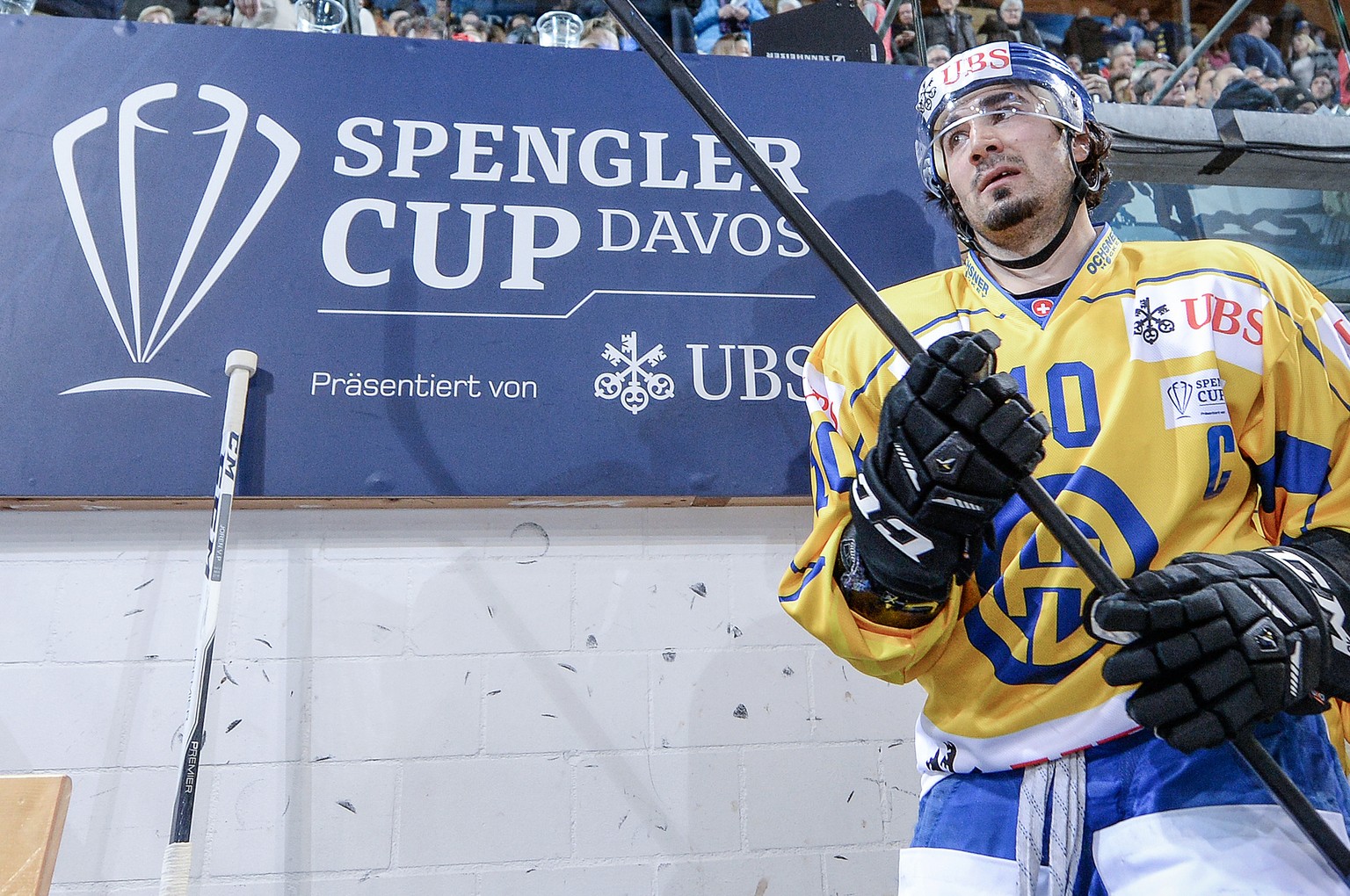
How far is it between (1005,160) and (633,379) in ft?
2.33

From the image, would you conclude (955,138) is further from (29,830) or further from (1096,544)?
(29,830)

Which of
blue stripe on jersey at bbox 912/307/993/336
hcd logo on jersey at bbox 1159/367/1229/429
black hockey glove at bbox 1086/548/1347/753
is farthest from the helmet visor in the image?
black hockey glove at bbox 1086/548/1347/753

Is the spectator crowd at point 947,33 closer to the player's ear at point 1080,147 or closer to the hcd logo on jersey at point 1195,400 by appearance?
the player's ear at point 1080,147

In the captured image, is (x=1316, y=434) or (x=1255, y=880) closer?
(x=1255, y=880)

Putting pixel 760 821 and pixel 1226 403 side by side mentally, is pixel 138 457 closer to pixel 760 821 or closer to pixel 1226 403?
pixel 760 821

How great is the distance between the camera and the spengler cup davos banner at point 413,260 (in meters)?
1.64

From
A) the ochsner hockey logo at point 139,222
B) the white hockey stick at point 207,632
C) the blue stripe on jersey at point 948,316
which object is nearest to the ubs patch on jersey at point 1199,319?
the blue stripe on jersey at point 948,316

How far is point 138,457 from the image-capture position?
5.25 ft

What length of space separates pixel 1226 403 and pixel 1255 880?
18.5 inches

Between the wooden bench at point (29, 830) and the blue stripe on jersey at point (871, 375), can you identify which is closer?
the wooden bench at point (29, 830)

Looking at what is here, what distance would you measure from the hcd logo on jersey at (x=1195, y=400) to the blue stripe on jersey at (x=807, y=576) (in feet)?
1.29

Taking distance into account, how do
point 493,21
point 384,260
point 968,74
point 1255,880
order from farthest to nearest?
point 493,21 → point 384,260 → point 968,74 → point 1255,880

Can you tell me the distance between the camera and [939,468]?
3.05 ft

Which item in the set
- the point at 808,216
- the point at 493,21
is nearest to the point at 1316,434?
the point at 808,216
